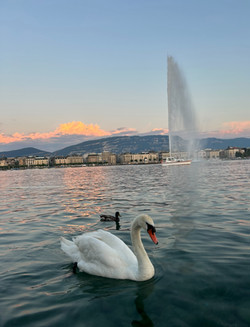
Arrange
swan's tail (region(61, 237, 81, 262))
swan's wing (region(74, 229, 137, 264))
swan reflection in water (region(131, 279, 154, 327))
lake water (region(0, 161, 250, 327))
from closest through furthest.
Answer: swan reflection in water (region(131, 279, 154, 327))
lake water (region(0, 161, 250, 327))
swan's wing (region(74, 229, 137, 264))
swan's tail (region(61, 237, 81, 262))

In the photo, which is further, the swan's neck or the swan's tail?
the swan's tail

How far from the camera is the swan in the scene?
593 cm

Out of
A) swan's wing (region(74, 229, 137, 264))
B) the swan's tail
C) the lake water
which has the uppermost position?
swan's wing (region(74, 229, 137, 264))

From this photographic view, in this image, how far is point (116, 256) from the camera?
6215 millimetres

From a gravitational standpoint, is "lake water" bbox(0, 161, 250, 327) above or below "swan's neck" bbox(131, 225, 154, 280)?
below

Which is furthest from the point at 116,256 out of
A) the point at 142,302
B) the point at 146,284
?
the point at 142,302

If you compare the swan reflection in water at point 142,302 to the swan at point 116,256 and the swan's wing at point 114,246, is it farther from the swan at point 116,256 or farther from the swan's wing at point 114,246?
the swan's wing at point 114,246

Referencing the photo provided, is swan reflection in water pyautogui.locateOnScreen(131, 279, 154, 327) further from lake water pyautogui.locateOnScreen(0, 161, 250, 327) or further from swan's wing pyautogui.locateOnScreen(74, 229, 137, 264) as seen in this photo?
swan's wing pyautogui.locateOnScreen(74, 229, 137, 264)

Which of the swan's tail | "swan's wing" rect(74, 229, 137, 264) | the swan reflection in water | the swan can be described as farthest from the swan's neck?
the swan's tail

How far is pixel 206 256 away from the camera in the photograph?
Result: 24.1 feet

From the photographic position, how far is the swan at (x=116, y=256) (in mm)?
5930

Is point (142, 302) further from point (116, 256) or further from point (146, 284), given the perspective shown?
point (116, 256)

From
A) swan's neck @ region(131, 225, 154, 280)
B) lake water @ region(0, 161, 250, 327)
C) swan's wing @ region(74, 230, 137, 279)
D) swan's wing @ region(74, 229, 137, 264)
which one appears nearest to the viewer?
lake water @ region(0, 161, 250, 327)

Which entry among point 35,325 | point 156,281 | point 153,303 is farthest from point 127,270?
point 35,325
